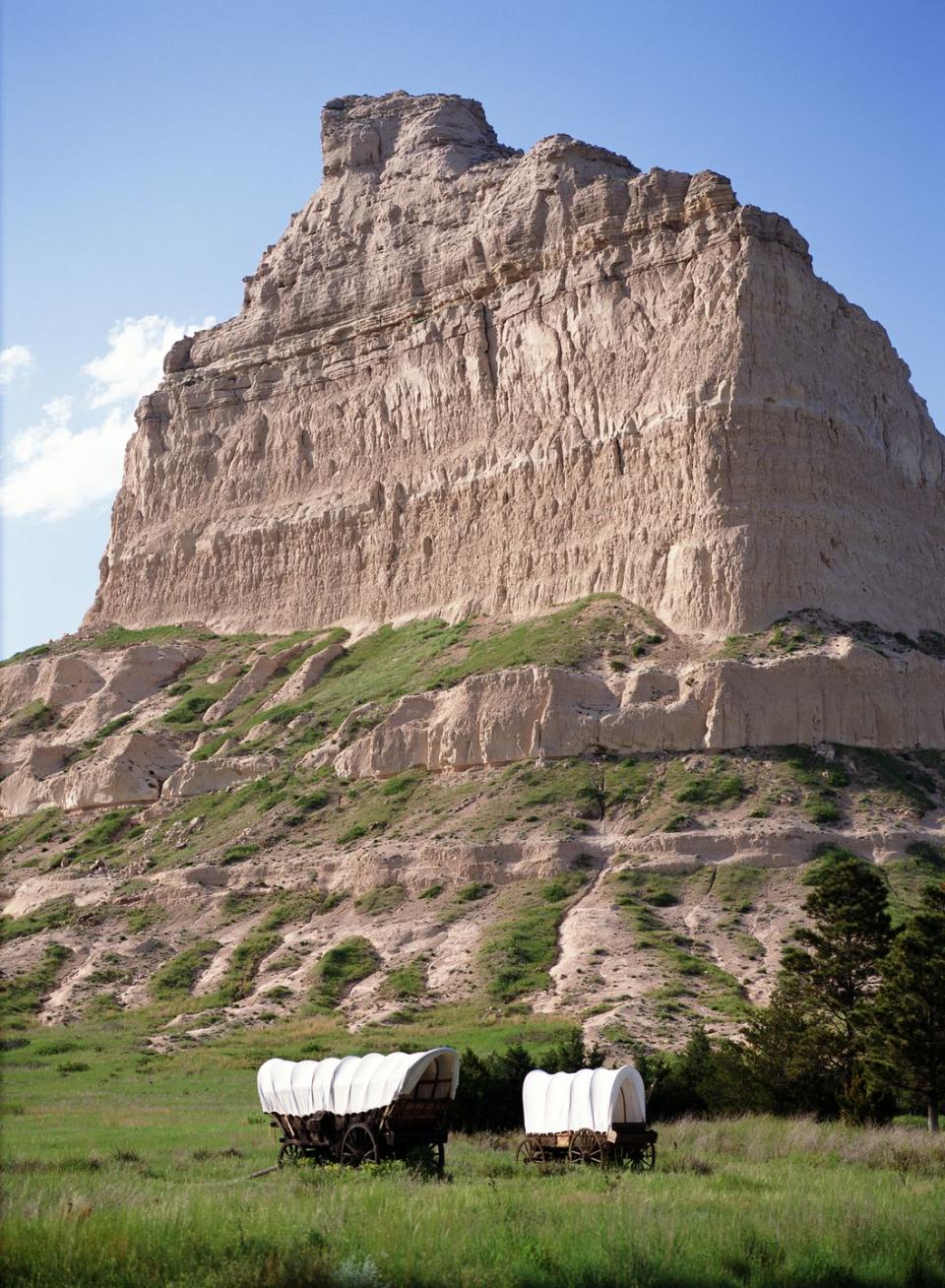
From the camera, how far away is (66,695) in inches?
3108

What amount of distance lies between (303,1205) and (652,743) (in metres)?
39.1

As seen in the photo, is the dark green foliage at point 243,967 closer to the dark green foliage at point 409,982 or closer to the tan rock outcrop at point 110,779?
the dark green foliage at point 409,982

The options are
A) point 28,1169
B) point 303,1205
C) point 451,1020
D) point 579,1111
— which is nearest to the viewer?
point 303,1205

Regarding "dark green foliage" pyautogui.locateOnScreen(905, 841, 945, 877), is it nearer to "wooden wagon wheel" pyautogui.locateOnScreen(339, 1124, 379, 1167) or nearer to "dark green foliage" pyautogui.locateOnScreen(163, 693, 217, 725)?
"wooden wagon wheel" pyautogui.locateOnScreen(339, 1124, 379, 1167)

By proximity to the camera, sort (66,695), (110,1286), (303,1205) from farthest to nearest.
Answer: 1. (66,695)
2. (303,1205)
3. (110,1286)

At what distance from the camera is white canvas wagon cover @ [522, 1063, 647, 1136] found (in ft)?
73.7

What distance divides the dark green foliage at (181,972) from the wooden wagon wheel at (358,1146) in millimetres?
28016

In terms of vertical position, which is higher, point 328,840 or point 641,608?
point 641,608

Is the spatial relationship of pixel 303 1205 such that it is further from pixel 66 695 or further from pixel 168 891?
pixel 66 695

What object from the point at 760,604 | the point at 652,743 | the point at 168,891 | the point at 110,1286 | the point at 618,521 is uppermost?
the point at 618,521

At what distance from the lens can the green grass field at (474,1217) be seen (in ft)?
48.7

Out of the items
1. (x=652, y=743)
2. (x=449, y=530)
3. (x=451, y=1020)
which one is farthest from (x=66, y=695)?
(x=451, y=1020)

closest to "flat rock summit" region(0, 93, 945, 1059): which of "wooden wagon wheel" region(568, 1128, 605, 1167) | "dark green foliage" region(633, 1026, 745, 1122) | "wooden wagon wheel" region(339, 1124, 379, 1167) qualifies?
"dark green foliage" region(633, 1026, 745, 1122)

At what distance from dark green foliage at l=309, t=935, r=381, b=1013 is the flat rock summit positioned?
258 millimetres
